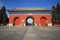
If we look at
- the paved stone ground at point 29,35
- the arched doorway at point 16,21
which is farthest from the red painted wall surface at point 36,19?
the paved stone ground at point 29,35

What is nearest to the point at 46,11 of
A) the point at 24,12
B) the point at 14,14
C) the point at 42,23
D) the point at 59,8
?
the point at 42,23

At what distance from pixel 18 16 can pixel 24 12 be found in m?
2.76

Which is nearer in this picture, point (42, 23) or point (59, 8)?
point (42, 23)

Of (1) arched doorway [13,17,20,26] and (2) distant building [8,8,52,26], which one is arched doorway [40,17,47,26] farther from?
(1) arched doorway [13,17,20,26]

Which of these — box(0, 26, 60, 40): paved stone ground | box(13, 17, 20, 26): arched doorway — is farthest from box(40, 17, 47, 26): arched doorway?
box(0, 26, 60, 40): paved stone ground

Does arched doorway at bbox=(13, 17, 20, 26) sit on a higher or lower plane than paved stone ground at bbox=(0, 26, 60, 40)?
higher

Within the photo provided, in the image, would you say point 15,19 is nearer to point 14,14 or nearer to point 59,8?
point 14,14

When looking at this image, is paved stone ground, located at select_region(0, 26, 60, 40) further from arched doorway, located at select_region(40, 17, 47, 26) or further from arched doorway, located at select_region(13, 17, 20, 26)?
arched doorway, located at select_region(13, 17, 20, 26)

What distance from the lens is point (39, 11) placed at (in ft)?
149

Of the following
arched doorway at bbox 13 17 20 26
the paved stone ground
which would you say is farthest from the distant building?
the paved stone ground

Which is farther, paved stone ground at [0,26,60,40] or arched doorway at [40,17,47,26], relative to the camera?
arched doorway at [40,17,47,26]

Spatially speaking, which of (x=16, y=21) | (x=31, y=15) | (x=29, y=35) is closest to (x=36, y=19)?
(x=31, y=15)

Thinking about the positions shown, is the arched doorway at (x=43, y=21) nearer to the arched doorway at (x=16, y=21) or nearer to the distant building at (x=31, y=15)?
the distant building at (x=31, y=15)

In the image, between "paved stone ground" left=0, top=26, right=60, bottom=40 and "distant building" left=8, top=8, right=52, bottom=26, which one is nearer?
"paved stone ground" left=0, top=26, right=60, bottom=40
